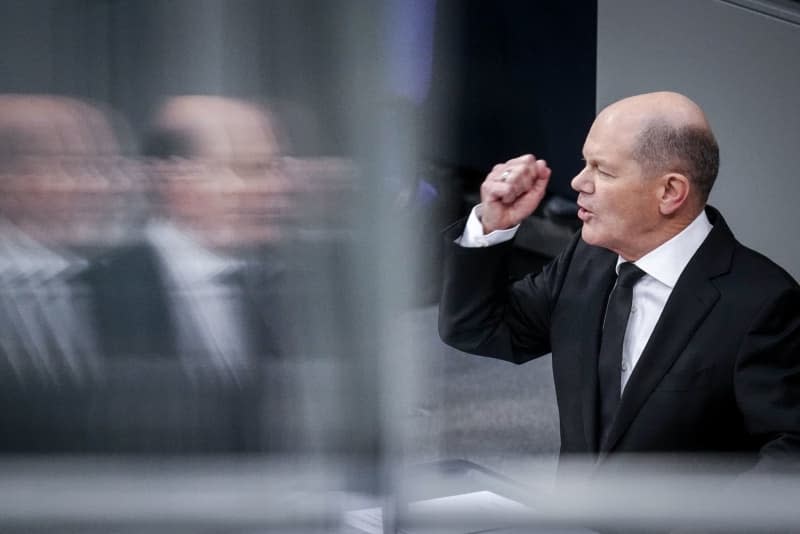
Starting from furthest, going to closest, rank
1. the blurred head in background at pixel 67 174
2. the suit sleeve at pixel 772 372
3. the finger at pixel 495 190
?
the finger at pixel 495 190 < the suit sleeve at pixel 772 372 < the blurred head in background at pixel 67 174

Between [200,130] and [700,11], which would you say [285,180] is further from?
[700,11]

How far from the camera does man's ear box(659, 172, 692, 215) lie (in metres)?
1.31

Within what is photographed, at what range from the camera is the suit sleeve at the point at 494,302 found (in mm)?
1368

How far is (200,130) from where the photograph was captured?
0.81 m

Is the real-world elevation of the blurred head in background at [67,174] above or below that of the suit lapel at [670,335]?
above

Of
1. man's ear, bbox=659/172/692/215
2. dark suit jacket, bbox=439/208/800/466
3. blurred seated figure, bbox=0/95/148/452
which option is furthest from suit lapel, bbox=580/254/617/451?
blurred seated figure, bbox=0/95/148/452

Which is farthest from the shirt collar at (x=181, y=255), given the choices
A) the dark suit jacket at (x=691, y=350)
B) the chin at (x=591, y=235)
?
the chin at (x=591, y=235)

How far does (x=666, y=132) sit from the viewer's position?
1.30 meters

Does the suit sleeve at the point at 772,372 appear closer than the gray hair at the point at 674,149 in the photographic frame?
Yes

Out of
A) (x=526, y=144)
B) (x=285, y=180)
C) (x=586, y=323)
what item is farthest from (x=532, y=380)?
Answer: (x=285, y=180)

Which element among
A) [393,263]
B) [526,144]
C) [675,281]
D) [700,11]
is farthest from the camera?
[526,144]

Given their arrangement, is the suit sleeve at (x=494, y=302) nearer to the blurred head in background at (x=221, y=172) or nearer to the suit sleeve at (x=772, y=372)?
the suit sleeve at (x=772, y=372)

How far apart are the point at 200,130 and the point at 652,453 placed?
783 millimetres

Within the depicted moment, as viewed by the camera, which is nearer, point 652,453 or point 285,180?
point 285,180
